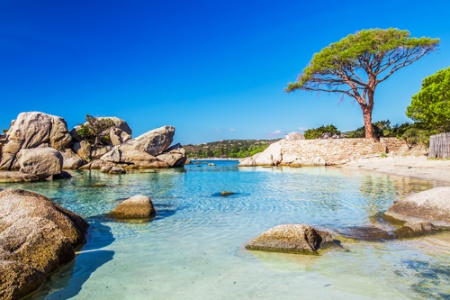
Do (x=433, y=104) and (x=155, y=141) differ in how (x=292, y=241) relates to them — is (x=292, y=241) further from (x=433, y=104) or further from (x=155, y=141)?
(x=155, y=141)

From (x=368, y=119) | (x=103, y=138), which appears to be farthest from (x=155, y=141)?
(x=368, y=119)

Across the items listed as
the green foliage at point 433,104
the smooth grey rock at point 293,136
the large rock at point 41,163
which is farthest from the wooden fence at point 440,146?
the large rock at point 41,163

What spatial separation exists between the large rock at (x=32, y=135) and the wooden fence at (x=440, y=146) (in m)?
38.7

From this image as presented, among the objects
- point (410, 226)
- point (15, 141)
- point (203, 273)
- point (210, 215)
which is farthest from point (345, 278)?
point (15, 141)

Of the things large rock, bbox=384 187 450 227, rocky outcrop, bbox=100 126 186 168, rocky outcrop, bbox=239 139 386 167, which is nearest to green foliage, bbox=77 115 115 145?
rocky outcrop, bbox=100 126 186 168

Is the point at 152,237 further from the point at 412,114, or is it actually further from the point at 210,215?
the point at 412,114

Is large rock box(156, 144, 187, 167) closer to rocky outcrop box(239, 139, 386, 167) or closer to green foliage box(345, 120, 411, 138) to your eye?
rocky outcrop box(239, 139, 386, 167)

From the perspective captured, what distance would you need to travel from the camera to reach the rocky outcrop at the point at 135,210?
912cm

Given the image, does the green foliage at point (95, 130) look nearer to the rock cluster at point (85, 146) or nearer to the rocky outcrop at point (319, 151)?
the rock cluster at point (85, 146)

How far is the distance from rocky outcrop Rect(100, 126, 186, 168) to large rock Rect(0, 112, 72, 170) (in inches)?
232

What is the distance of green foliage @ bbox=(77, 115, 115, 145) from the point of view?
4261 cm

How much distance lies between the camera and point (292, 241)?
583 centimetres

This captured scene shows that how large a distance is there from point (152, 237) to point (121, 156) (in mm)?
32286

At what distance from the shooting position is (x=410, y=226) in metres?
6.99
